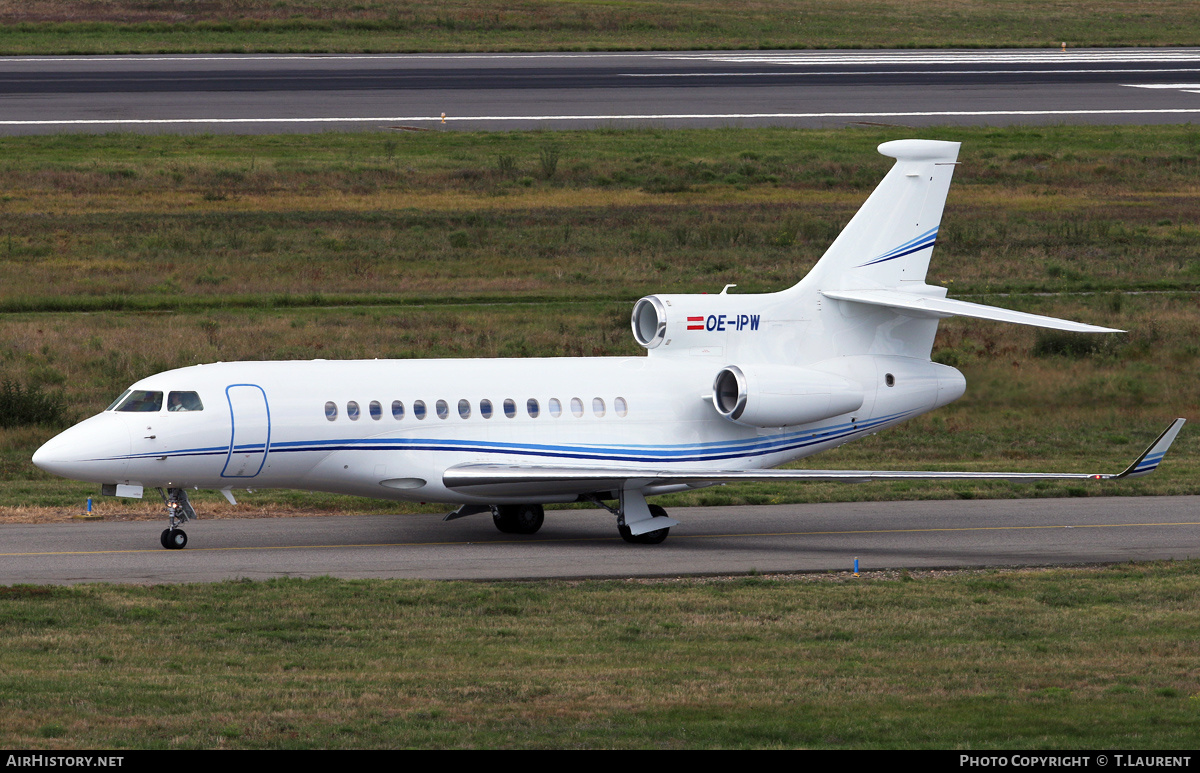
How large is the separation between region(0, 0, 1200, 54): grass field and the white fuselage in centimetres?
7443

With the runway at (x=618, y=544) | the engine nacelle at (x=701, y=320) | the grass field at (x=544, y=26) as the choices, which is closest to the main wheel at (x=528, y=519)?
the runway at (x=618, y=544)

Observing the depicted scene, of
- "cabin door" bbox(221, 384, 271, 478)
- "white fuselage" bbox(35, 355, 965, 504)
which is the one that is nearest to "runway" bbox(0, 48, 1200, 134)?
"white fuselage" bbox(35, 355, 965, 504)

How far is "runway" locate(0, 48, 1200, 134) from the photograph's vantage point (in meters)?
75.0

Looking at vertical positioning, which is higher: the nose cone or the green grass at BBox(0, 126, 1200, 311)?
the green grass at BBox(0, 126, 1200, 311)

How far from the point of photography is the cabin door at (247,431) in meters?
24.5

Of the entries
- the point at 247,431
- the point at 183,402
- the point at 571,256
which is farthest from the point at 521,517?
the point at 571,256

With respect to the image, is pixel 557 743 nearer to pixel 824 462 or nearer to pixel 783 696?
pixel 783 696

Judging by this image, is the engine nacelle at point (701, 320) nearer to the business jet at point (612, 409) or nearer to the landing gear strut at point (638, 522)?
the business jet at point (612, 409)

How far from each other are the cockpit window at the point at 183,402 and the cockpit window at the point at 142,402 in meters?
0.17

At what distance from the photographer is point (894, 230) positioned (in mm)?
28875

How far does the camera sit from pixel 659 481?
26.5 metres

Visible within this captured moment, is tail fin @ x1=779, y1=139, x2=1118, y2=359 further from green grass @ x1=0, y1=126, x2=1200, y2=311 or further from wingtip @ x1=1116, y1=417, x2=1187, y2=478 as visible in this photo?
green grass @ x1=0, y1=126, x2=1200, y2=311
